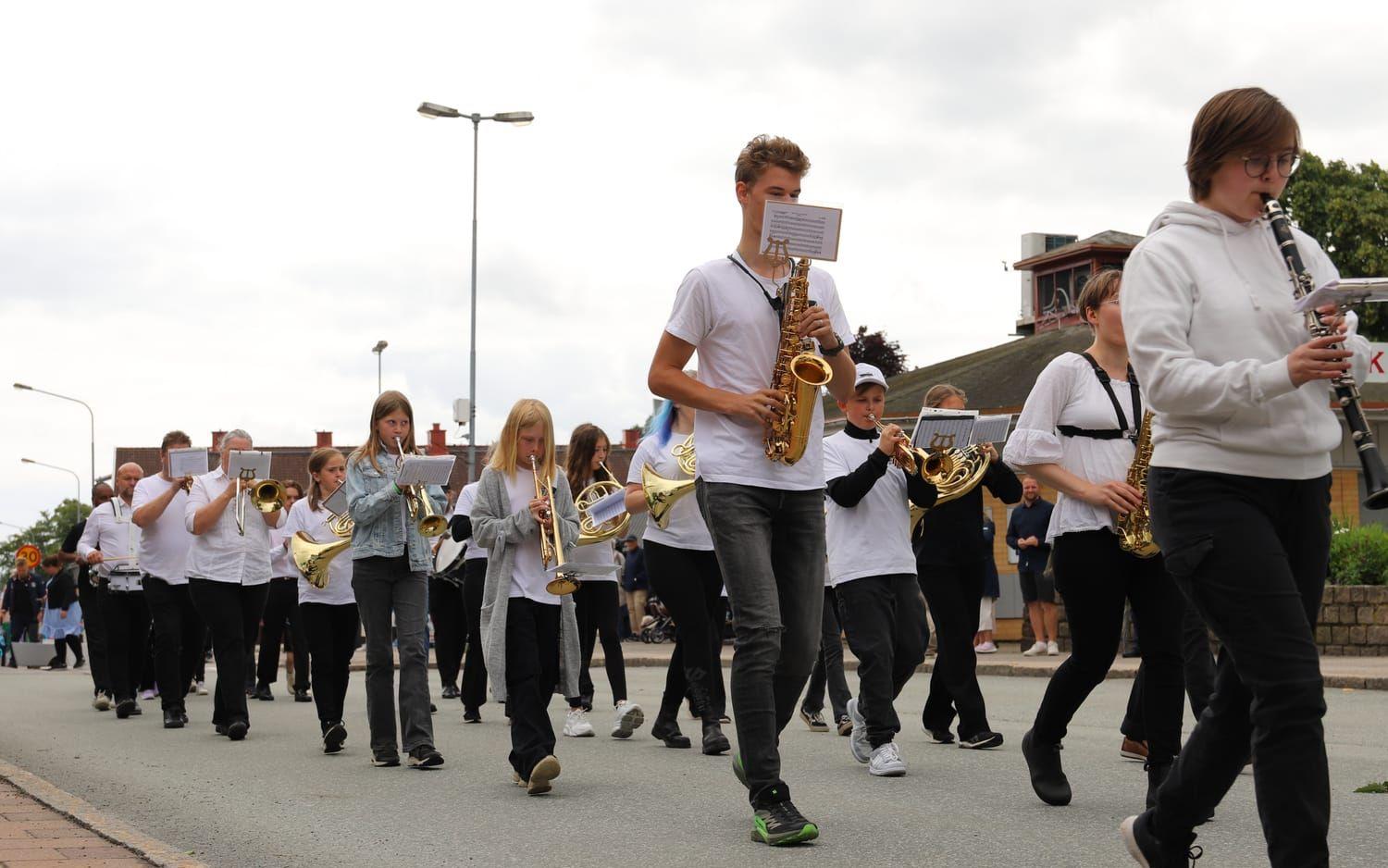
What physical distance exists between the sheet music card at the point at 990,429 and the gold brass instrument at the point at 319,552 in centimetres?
388

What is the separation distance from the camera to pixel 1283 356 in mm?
4602

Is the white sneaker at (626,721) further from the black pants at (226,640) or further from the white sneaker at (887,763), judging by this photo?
the white sneaker at (887,763)

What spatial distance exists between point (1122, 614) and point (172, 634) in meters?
8.04

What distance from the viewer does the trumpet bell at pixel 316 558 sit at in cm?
1088

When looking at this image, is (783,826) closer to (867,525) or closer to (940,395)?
Answer: (867,525)

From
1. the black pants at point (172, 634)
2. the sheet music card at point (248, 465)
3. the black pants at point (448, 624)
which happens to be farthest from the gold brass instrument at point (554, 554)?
the black pants at point (448, 624)

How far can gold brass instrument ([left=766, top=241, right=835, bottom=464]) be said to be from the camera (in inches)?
249

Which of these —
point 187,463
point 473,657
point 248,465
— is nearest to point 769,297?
point 248,465

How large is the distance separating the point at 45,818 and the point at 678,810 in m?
2.52

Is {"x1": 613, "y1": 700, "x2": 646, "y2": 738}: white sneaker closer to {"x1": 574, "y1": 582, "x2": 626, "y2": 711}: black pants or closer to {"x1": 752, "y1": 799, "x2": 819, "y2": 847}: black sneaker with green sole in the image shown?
{"x1": 574, "y1": 582, "x2": 626, "y2": 711}: black pants

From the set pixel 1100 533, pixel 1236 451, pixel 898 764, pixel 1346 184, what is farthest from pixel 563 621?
pixel 1346 184

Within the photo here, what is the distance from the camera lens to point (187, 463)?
12211 mm

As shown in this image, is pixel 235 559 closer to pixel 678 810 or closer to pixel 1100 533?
pixel 678 810

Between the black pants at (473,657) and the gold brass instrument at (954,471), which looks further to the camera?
the black pants at (473,657)
